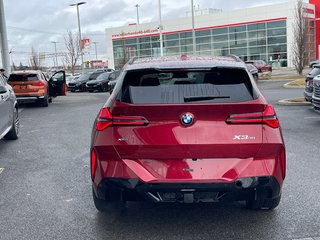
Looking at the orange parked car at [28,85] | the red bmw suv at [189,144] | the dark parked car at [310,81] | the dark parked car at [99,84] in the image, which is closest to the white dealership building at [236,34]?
the dark parked car at [99,84]

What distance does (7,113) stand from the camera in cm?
889

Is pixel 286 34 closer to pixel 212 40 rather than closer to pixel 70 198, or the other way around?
pixel 212 40

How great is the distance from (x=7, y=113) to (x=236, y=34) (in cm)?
5041

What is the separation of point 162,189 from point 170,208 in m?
1.20

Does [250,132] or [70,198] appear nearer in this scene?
[250,132]

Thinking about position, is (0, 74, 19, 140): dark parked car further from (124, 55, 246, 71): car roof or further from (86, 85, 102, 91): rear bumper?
(86, 85, 102, 91): rear bumper

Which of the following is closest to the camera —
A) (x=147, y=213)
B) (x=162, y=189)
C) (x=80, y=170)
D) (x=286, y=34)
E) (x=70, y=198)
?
(x=162, y=189)

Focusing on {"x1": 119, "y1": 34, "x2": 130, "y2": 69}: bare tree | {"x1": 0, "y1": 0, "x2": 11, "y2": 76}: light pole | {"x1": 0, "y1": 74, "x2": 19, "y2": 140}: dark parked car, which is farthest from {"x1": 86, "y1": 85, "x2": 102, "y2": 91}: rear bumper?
{"x1": 0, "y1": 74, "x2": 19, "y2": 140}: dark parked car

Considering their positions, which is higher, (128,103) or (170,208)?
(128,103)

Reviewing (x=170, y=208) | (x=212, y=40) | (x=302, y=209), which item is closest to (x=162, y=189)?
(x=170, y=208)

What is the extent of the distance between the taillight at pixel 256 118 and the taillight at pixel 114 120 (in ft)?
2.57

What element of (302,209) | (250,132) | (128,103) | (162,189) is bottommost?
(302,209)

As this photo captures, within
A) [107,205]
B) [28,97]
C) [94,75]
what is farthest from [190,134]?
[94,75]

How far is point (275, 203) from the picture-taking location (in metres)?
4.56
